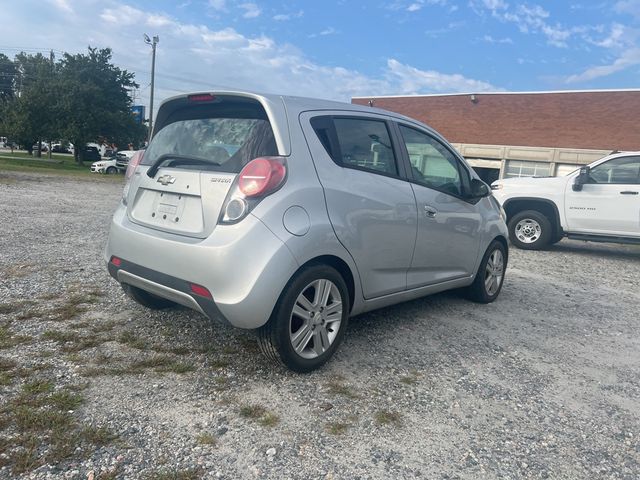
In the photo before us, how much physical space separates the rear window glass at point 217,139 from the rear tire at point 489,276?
9.95 feet

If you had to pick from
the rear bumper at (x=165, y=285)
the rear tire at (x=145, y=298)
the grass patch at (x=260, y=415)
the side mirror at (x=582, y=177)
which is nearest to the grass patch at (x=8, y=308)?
the rear tire at (x=145, y=298)

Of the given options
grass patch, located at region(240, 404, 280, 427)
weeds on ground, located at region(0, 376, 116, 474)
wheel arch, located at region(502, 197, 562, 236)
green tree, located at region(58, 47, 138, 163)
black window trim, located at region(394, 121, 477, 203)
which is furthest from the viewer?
green tree, located at region(58, 47, 138, 163)

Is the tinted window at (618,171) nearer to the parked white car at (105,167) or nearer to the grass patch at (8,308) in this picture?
the grass patch at (8,308)

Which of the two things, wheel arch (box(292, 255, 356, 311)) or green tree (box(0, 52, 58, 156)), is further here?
green tree (box(0, 52, 58, 156))

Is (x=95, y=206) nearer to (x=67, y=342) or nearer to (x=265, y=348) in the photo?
(x=67, y=342)

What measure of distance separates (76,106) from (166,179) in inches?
1517

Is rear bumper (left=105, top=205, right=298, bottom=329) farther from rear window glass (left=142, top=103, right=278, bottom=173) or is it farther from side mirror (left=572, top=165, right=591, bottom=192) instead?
side mirror (left=572, top=165, right=591, bottom=192)

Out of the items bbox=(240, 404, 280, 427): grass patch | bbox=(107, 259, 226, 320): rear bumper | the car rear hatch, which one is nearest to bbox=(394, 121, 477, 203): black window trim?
the car rear hatch

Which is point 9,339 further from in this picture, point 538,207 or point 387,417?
point 538,207

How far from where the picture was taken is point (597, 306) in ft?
19.6

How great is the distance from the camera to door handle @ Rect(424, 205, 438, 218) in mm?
4316

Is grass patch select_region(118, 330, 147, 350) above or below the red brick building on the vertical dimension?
below

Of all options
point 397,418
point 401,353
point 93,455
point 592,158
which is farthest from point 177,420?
point 592,158

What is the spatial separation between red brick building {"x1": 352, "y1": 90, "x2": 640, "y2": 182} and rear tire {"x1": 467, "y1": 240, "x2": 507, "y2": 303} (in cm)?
2470
